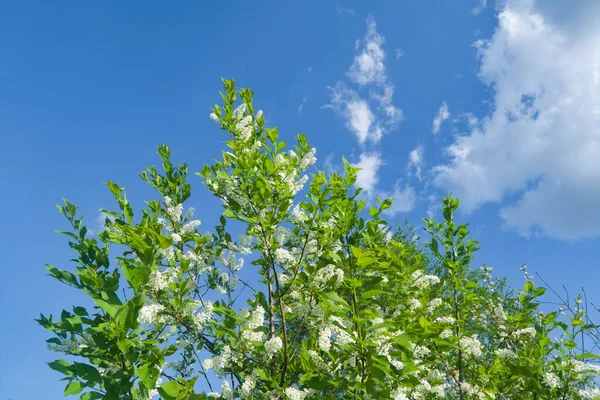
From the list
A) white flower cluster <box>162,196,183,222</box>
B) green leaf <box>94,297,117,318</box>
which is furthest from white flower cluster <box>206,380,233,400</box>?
white flower cluster <box>162,196,183,222</box>

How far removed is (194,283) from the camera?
445 centimetres

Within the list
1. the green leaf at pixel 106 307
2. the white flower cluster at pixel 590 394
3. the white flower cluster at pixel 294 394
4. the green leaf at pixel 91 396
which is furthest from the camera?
the white flower cluster at pixel 590 394

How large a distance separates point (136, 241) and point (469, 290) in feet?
12.5

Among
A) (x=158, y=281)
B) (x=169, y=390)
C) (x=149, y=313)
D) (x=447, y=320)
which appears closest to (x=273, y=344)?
(x=169, y=390)

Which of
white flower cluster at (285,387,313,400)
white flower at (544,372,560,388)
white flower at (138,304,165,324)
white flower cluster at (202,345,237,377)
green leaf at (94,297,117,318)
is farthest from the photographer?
white flower at (544,372,560,388)

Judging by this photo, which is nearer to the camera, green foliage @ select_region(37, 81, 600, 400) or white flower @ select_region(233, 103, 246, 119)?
green foliage @ select_region(37, 81, 600, 400)

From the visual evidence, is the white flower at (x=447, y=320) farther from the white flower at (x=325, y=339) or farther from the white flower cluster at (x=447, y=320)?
the white flower at (x=325, y=339)

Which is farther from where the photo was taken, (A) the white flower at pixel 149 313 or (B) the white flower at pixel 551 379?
(B) the white flower at pixel 551 379

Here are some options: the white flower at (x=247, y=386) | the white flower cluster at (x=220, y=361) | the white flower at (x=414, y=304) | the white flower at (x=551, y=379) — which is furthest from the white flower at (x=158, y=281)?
the white flower at (x=551, y=379)

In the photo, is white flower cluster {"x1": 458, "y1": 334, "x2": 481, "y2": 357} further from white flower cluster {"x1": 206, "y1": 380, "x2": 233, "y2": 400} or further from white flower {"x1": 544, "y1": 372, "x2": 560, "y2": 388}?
white flower cluster {"x1": 206, "y1": 380, "x2": 233, "y2": 400}

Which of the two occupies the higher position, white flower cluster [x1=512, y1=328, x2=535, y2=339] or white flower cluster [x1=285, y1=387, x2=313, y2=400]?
white flower cluster [x1=512, y1=328, x2=535, y2=339]

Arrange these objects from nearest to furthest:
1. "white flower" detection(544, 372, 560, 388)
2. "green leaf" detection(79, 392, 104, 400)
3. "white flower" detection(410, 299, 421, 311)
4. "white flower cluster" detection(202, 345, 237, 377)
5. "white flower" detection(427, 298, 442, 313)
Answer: "green leaf" detection(79, 392, 104, 400), "white flower cluster" detection(202, 345, 237, 377), "white flower" detection(544, 372, 560, 388), "white flower" detection(410, 299, 421, 311), "white flower" detection(427, 298, 442, 313)

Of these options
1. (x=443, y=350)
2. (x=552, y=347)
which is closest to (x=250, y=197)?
(x=443, y=350)

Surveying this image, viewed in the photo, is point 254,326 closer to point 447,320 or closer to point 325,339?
point 325,339
